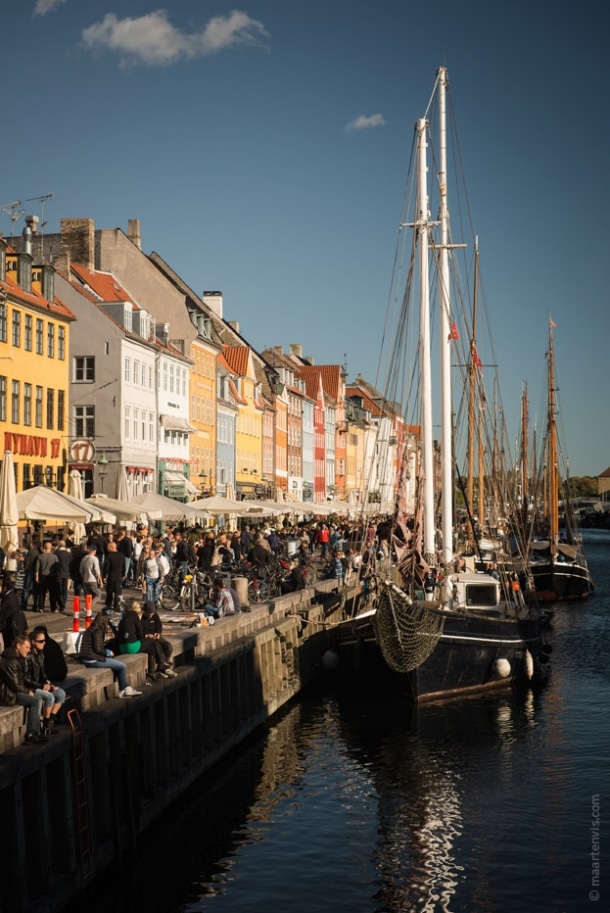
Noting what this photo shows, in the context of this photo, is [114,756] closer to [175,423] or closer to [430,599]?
[430,599]

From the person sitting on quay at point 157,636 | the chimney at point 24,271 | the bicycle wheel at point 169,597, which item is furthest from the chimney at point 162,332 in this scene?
the person sitting on quay at point 157,636

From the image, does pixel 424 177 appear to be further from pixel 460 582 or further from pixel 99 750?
pixel 99 750

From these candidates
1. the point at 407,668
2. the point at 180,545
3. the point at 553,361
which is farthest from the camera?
the point at 553,361

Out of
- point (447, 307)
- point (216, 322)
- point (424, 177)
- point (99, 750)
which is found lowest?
point (99, 750)

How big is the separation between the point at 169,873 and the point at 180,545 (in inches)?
814

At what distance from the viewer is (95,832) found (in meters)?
17.2

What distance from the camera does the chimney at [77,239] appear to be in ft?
234

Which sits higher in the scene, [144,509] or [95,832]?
[144,509]

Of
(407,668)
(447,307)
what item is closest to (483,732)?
(407,668)

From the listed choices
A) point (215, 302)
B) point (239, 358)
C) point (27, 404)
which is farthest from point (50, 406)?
point (215, 302)

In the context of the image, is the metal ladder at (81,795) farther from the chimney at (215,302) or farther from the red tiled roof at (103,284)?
the chimney at (215,302)

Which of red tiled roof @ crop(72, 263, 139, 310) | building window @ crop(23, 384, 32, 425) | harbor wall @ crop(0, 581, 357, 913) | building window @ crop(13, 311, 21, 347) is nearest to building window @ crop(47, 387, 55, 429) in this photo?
building window @ crop(23, 384, 32, 425)

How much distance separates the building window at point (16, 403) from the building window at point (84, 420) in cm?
1131

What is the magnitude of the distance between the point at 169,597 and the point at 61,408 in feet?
83.0
